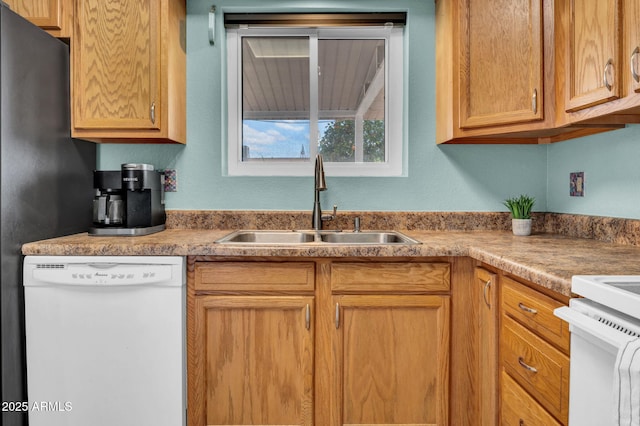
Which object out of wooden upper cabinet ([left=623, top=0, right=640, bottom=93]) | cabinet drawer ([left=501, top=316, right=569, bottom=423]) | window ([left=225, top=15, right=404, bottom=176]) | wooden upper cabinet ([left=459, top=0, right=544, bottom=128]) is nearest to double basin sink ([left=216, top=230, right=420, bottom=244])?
window ([left=225, top=15, right=404, bottom=176])

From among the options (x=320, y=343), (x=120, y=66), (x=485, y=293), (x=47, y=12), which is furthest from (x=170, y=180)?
(x=485, y=293)

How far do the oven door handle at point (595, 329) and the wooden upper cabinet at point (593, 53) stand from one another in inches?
31.0

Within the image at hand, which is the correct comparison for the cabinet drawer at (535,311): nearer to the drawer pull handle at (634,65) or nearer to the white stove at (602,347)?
the white stove at (602,347)

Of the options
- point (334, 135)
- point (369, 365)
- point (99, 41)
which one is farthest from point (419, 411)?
point (99, 41)

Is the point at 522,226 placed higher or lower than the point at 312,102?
lower

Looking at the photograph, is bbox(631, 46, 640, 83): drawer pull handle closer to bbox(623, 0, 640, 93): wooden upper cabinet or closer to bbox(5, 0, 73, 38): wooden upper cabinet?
bbox(623, 0, 640, 93): wooden upper cabinet

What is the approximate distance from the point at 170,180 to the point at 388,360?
57.0 inches

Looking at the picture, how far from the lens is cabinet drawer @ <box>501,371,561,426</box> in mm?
1128

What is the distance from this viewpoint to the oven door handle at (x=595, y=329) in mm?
751

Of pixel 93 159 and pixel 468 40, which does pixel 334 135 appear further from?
pixel 93 159

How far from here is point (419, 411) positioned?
160cm

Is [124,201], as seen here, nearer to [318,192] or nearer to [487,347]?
[318,192]

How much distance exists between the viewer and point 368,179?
2.22 meters

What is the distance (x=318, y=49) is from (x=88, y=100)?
1.21 meters
